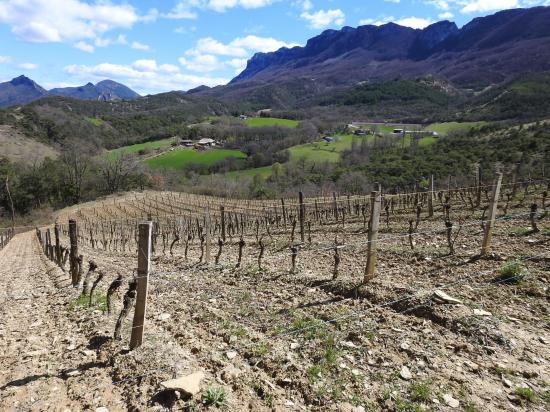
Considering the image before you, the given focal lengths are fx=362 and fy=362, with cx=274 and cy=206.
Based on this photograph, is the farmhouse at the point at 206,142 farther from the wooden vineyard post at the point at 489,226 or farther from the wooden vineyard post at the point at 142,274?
the wooden vineyard post at the point at 142,274

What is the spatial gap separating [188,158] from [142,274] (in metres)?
94.4

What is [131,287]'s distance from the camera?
5402 mm

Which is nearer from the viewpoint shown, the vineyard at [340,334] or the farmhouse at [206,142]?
the vineyard at [340,334]

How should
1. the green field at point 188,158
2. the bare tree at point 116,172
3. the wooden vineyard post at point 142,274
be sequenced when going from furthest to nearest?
the green field at point 188,158
the bare tree at point 116,172
the wooden vineyard post at point 142,274

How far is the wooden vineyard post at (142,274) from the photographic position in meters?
4.87

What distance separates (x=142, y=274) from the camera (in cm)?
495

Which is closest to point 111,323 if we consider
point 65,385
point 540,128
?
point 65,385

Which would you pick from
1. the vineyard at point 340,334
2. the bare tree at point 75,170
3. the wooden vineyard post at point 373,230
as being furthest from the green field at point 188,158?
the wooden vineyard post at point 373,230

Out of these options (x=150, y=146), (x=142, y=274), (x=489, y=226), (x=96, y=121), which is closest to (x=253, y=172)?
(x=150, y=146)

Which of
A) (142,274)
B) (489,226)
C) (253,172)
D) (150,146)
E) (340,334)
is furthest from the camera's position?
(150,146)

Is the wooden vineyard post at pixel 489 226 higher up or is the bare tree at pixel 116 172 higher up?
the wooden vineyard post at pixel 489 226

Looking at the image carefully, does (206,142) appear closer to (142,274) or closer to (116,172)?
(116,172)

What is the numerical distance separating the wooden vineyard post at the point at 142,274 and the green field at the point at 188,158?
8645cm

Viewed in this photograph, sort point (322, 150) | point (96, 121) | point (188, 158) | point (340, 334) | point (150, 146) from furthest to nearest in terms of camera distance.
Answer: point (96, 121)
point (150, 146)
point (188, 158)
point (322, 150)
point (340, 334)
